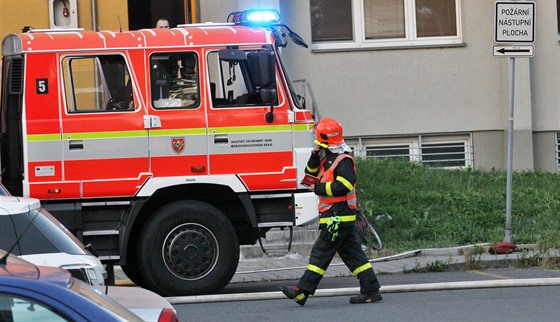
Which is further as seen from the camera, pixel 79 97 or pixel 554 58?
pixel 554 58

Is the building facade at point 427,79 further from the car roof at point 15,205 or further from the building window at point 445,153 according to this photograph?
the car roof at point 15,205

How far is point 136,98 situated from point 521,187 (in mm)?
8329

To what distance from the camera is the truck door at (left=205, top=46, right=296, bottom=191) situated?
38.5 feet

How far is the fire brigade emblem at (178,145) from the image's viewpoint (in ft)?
38.3

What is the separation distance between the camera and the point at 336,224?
10.7 metres

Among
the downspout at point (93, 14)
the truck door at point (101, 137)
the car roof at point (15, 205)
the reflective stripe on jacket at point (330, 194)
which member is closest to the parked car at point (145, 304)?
the car roof at point (15, 205)

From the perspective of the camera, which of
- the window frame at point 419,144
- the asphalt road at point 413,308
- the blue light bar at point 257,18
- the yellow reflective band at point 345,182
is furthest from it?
the window frame at point 419,144

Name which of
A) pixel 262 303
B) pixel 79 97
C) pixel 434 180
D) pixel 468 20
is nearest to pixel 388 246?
pixel 434 180

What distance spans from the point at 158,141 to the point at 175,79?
0.70m

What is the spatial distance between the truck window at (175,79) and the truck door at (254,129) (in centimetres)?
17

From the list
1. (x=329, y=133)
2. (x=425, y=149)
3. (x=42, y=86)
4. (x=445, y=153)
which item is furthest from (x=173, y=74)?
(x=445, y=153)

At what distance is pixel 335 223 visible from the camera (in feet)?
35.1

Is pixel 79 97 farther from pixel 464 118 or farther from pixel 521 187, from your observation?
pixel 464 118

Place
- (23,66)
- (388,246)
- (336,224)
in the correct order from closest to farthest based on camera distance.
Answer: (336,224)
(23,66)
(388,246)
